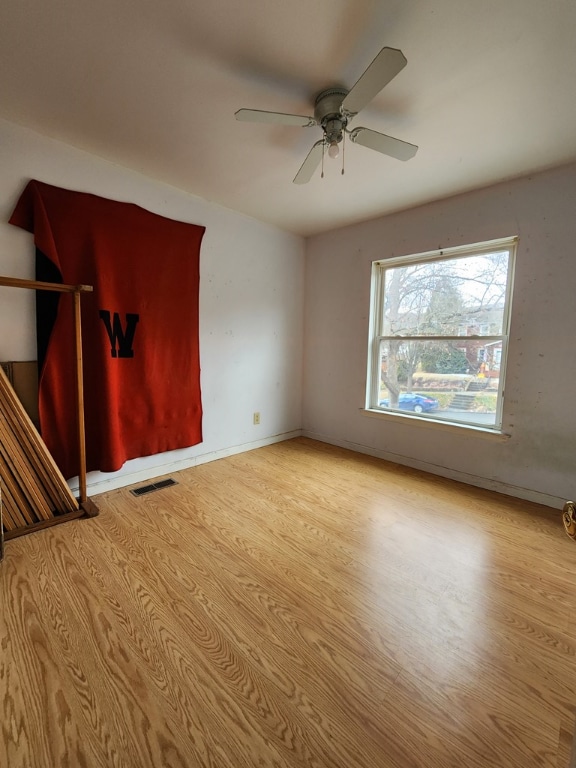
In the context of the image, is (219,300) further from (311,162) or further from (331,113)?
(331,113)

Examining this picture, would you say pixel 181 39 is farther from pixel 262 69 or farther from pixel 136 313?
pixel 136 313

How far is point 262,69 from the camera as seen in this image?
1.48 m

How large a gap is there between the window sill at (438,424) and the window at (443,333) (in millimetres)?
46

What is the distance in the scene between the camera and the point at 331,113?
1.61 m

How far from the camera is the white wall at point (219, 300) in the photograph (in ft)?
6.48

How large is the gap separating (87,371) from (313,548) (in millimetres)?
1887

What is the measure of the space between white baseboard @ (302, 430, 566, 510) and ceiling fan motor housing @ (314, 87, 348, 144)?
2.56 m

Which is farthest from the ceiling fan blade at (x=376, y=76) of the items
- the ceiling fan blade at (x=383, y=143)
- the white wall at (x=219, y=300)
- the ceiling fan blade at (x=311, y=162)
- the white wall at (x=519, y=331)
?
the white wall at (x=219, y=300)

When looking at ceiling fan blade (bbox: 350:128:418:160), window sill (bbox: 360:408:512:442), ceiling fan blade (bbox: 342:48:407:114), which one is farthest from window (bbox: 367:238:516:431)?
ceiling fan blade (bbox: 342:48:407:114)

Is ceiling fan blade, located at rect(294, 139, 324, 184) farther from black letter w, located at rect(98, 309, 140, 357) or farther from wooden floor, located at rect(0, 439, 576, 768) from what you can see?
wooden floor, located at rect(0, 439, 576, 768)

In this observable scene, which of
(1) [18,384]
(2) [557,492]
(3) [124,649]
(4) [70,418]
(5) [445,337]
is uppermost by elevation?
(5) [445,337]

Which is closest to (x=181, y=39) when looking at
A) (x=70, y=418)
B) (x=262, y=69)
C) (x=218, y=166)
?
(x=262, y=69)

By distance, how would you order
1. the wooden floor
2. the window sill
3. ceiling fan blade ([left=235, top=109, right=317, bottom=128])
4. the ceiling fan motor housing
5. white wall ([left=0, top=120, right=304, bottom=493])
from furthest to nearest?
the window sill
white wall ([left=0, top=120, right=304, bottom=493])
the ceiling fan motor housing
ceiling fan blade ([left=235, top=109, right=317, bottom=128])
the wooden floor

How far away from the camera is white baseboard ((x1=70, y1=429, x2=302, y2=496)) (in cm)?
238
